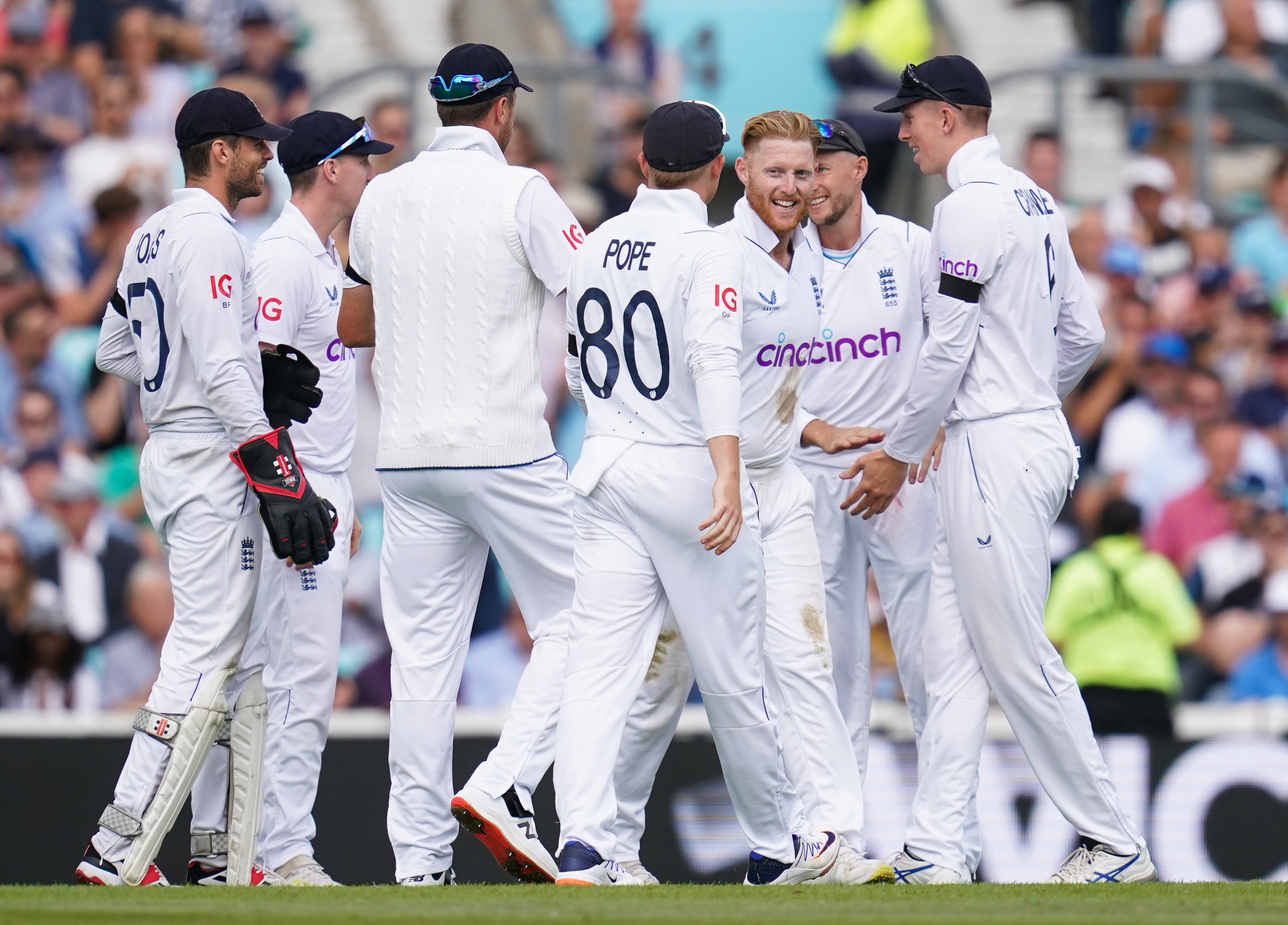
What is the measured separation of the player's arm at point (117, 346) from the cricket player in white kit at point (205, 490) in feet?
0.56

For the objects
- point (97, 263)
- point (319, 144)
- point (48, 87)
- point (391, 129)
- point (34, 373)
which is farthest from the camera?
point (48, 87)

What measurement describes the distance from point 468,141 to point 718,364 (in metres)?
1.42

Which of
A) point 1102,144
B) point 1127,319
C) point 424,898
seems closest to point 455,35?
point 1102,144

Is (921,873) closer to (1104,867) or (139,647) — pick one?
(1104,867)

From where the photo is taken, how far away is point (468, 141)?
682 centimetres

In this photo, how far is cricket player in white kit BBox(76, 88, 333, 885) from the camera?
6.58m

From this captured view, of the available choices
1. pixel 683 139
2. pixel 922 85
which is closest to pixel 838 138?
pixel 922 85

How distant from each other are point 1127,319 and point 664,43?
193 inches

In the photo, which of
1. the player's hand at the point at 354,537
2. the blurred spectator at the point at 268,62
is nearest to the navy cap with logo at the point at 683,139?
the player's hand at the point at 354,537

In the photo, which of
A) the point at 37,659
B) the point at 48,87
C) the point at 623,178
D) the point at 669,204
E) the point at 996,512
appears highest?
the point at 48,87

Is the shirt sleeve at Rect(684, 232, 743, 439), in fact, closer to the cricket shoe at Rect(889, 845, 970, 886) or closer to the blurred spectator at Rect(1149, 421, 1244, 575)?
the cricket shoe at Rect(889, 845, 970, 886)

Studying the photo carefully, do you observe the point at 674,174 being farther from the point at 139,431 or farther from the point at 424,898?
the point at 139,431

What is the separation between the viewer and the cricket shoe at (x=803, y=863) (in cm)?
647

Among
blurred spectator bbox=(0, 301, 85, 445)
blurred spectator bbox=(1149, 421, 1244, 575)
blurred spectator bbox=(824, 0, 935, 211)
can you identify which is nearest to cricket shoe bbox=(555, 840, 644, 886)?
blurred spectator bbox=(1149, 421, 1244, 575)
